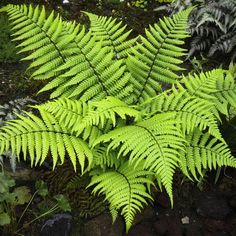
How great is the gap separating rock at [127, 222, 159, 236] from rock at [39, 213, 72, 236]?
0.52 metres

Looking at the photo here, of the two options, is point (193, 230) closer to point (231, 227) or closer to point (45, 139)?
point (231, 227)

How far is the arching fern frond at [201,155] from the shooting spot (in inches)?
118

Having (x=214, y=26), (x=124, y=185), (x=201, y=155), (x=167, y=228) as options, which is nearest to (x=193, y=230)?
(x=167, y=228)

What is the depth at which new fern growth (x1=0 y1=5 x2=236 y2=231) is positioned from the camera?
110 inches

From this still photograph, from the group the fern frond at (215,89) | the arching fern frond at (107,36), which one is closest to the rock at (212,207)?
the fern frond at (215,89)

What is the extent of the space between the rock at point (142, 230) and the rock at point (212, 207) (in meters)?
0.48

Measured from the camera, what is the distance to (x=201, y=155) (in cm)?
312

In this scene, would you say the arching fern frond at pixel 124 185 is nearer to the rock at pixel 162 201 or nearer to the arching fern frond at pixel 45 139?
the arching fern frond at pixel 45 139

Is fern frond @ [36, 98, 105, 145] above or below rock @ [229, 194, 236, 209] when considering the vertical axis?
above

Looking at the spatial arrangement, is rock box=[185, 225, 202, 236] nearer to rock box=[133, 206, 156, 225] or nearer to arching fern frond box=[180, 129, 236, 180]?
rock box=[133, 206, 156, 225]

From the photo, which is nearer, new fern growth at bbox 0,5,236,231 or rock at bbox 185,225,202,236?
new fern growth at bbox 0,5,236,231

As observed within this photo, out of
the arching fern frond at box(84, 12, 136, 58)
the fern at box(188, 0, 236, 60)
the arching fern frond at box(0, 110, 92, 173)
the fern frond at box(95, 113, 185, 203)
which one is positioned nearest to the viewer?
the fern frond at box(95, 113, 185, 203)

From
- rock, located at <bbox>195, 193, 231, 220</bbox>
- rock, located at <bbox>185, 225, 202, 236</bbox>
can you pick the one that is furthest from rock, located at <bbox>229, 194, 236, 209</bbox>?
rock, located at <bbox>185, 225, 202, 236</bbox>

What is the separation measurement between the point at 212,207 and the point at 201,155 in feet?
2.15
